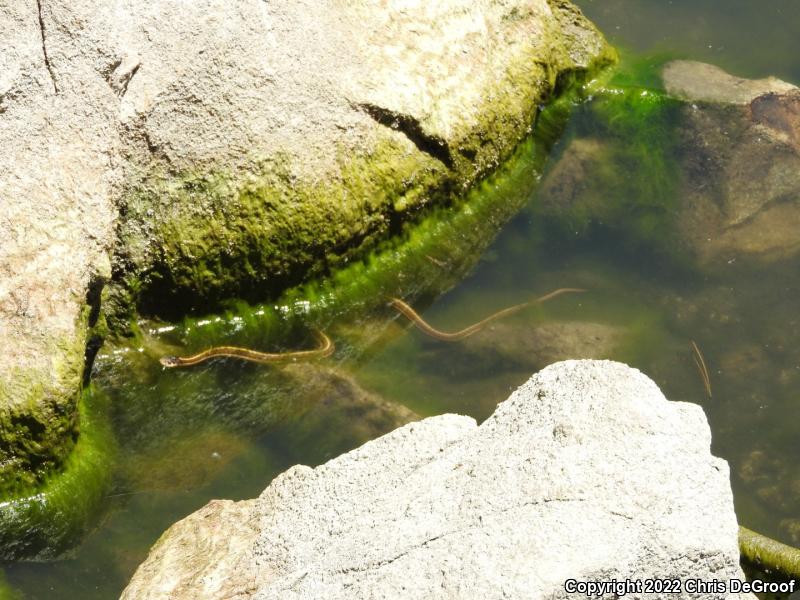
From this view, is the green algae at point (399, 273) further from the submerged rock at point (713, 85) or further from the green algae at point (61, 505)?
the submerged rock at point (713, 85)

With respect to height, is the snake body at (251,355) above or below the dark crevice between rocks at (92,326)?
below

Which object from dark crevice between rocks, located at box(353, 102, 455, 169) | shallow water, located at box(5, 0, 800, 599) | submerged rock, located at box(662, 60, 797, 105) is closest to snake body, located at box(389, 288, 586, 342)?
shallow water, located at box(5, 0, 800, 599)

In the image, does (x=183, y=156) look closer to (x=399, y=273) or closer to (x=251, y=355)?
(x=251, y=355)

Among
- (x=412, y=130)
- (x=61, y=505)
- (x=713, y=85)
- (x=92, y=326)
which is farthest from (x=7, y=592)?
(x=713, y=85)

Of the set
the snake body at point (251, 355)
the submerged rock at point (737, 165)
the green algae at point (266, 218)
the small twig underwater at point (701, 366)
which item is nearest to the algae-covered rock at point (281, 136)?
the green algae at point (266, 218)

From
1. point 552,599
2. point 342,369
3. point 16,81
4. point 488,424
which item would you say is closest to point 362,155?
point 342,369

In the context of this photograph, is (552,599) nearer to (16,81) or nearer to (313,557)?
(313,557)
